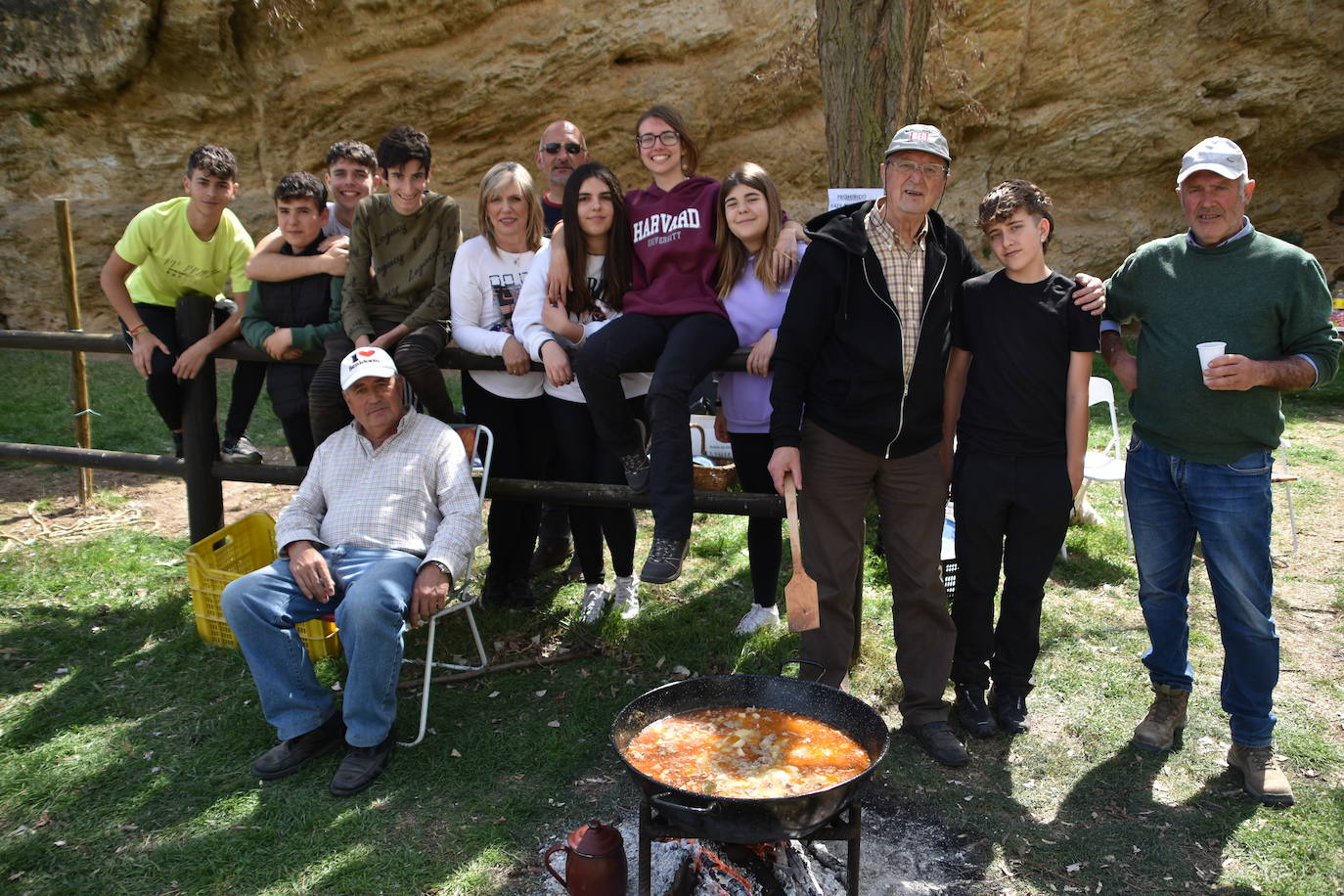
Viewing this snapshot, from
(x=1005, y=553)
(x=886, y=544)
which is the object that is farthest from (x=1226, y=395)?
(x=886, y=544)

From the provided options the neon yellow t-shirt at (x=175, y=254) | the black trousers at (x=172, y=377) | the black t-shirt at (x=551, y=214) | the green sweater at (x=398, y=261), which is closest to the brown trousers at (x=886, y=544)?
the green sweater at (x=398, y=261)

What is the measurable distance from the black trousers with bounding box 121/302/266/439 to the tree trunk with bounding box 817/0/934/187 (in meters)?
3.15

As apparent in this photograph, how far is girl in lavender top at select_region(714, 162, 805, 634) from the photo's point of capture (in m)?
3.79

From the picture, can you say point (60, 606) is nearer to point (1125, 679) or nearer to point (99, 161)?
point (1125, 679)

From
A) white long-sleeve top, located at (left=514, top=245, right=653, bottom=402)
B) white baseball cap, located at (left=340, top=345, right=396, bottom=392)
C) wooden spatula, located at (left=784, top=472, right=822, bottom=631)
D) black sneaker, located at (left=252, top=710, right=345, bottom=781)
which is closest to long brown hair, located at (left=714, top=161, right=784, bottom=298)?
white long-sleeve top, located at (left=514, top=245, right=653, bottom=402)

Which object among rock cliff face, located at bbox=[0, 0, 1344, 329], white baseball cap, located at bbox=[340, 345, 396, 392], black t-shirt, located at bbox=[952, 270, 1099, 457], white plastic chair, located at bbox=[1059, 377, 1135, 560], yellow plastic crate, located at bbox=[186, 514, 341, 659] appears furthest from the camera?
rock cliff face, located at bbox=[0, 0, 1344, 329]

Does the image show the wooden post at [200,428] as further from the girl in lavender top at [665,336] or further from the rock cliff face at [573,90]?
the rock cliff face at [573,90]

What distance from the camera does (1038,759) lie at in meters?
3.70

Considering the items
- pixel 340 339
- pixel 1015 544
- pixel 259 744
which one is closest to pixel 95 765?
pixel 259 744

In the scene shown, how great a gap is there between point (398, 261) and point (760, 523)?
1.99m

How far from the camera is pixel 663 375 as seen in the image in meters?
3.68

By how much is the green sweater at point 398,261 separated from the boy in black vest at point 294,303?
20 centimetres

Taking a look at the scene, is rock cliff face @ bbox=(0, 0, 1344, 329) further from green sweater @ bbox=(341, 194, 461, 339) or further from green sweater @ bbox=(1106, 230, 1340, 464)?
green sweater @ bbox=(1106, 230, 1340, 464)

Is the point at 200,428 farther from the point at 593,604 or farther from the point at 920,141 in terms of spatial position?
the point at 920,141
